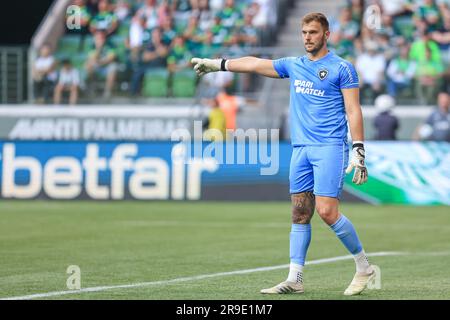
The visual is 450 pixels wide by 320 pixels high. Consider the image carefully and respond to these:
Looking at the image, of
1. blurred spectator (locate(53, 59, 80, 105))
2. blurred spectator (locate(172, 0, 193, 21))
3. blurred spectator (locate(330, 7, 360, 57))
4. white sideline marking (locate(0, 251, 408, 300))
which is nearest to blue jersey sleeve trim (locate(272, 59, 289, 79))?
white sideline marking (locate(0, 251, 408, 300))

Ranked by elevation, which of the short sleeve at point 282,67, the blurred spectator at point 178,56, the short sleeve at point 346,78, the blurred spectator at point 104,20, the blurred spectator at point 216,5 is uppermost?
the blurred spectator at point 216,5

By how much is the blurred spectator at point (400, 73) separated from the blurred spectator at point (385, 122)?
1.98 metres

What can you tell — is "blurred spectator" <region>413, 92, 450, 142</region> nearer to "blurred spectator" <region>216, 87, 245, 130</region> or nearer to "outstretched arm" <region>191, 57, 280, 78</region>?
"blurred spectator" <region>216, 87, 245, 130</region>

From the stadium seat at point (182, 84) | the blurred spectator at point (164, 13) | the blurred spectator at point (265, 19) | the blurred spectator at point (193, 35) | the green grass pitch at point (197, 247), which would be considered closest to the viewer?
the green grass pitch at point (197, 247)

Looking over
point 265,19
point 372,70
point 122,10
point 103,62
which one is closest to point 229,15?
point 265,19

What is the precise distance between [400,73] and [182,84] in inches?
220

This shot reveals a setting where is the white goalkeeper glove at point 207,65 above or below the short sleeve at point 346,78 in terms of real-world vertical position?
above

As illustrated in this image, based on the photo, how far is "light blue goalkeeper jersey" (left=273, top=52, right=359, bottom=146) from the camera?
31.9ft

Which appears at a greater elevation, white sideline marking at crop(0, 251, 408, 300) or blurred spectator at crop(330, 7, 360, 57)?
blurred spectator at crop(330, 7, 360, 57)

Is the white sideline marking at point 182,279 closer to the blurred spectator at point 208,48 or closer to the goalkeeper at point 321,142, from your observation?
the goalkeeper at point 321,142

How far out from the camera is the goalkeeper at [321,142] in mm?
9680

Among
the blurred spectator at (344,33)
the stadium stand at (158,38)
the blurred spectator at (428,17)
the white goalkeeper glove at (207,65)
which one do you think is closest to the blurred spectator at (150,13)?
the stadium stand at (158,38)

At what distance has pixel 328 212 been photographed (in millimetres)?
9680

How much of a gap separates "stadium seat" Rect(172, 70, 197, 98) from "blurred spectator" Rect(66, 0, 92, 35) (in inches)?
139
